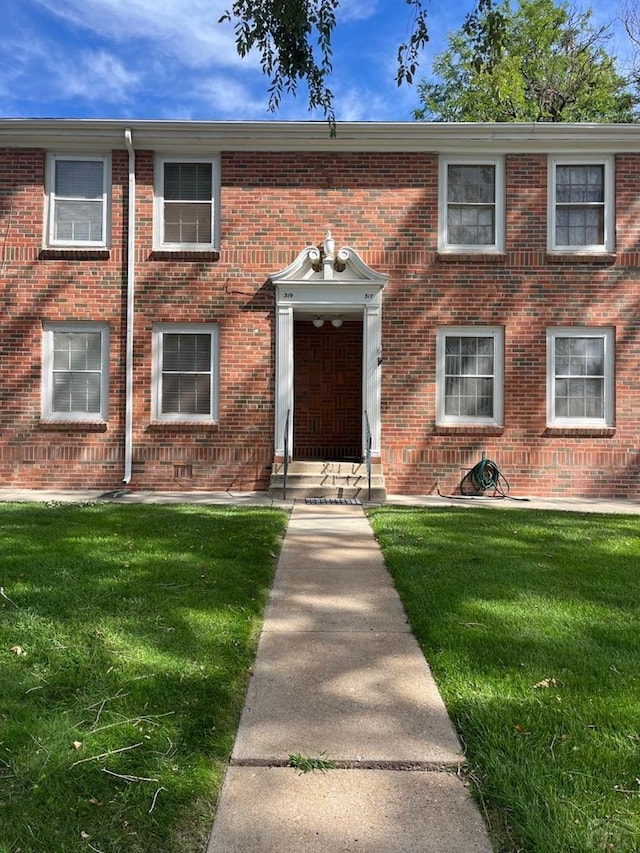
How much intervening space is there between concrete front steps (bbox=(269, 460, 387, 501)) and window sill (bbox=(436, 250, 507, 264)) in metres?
3.51

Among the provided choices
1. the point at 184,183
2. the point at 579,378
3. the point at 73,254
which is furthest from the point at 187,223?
the point at 579,378

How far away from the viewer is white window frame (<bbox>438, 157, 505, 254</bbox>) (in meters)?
10.3

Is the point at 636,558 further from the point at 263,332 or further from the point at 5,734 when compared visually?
the point at 263,332

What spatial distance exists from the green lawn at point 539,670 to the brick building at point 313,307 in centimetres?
429

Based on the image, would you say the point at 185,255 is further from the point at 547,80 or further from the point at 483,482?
the point at 547,80

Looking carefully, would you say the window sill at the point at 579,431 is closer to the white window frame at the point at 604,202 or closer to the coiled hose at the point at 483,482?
the coiled hose at the point at 483,482

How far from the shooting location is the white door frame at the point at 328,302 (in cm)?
997

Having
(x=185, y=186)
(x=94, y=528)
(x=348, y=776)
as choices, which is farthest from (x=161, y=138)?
(x=348, y=776)

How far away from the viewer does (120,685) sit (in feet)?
8.95

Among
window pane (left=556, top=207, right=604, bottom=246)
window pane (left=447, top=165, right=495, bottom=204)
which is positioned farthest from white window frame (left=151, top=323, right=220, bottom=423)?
window pane (left=556, top=207, right=604, bottom=246)

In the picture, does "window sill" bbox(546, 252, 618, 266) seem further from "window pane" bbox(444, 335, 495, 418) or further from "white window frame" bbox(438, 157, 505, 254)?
"window pane" bbox(444, 335, 495, 418)

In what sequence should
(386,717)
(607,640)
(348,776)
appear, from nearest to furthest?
1. (348,776)
2. (386,717)
3. (607,640)

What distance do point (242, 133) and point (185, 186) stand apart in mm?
1257

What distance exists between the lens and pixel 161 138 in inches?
396
